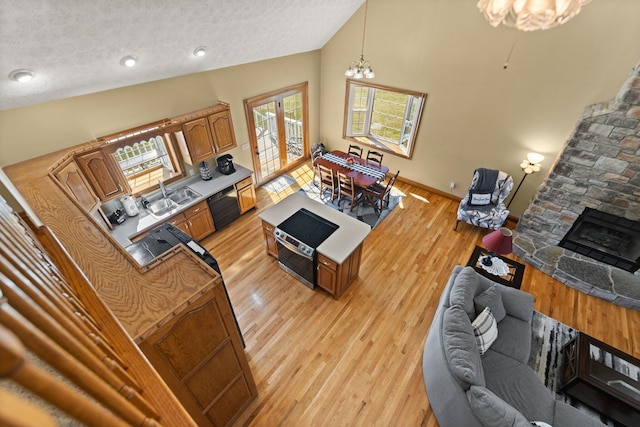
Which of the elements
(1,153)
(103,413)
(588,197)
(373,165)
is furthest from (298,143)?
(103,413)

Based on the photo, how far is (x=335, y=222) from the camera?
12.4ft

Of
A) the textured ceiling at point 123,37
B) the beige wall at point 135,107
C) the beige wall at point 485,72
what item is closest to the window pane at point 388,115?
the beige wall at point 485,72

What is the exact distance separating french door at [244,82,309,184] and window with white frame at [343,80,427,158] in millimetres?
974

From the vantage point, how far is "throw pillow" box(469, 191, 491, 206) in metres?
4.83

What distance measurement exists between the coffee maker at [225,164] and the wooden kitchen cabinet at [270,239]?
135 centimetres

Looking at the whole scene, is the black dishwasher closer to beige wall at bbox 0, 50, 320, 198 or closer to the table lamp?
beige wall at bbox 0, 50, 320, 198

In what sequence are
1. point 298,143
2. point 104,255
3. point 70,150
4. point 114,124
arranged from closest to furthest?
1. point 104,255
2. point 70,150
3. point 114,124
4. point 298,143

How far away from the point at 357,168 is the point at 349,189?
455 mm

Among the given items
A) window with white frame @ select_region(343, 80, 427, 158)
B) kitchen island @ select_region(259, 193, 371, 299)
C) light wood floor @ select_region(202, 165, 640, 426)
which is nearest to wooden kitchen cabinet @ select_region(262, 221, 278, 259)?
kitchen island @ select_region(259, 193, 371, 299)

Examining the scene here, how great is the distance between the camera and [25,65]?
2.30 metres

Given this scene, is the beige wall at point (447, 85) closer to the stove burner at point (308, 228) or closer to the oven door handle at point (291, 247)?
the stove burner at point (308, 228)

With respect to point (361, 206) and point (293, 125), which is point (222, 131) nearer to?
point (293, 125)

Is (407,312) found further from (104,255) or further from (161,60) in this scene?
(161,60)

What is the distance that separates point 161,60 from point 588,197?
5612 mm
